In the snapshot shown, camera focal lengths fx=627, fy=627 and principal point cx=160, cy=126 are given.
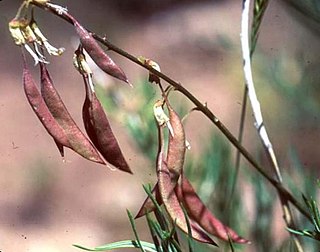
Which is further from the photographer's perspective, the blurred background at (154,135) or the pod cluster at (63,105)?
the blurred background at (154,135)

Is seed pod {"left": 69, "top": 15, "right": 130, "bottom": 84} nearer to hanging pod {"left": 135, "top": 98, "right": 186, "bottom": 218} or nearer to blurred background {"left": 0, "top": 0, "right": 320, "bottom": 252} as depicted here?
hanging pod {"left": 135, "top": 98, "right": 186, "bottom": 218}

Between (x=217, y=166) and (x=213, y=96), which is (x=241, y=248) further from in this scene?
(x=213, y=96)

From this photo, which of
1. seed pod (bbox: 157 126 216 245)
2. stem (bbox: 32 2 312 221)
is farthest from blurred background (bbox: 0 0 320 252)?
seed pod (bbox: 157 126 216 245)

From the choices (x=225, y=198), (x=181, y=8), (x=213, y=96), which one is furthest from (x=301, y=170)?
(x=181, y=8)

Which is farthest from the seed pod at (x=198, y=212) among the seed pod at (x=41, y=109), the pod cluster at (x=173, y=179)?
the seed pod at (x=41, y=109)

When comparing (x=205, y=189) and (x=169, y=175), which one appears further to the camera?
(x=205, y=189)

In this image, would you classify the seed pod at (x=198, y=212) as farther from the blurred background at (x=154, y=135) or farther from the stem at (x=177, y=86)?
the blurred background at (x=154, y=135)

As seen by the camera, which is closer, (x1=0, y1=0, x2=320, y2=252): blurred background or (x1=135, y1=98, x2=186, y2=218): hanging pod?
(x1=135, y1=98, x2=186, y2=218): hanging pod
